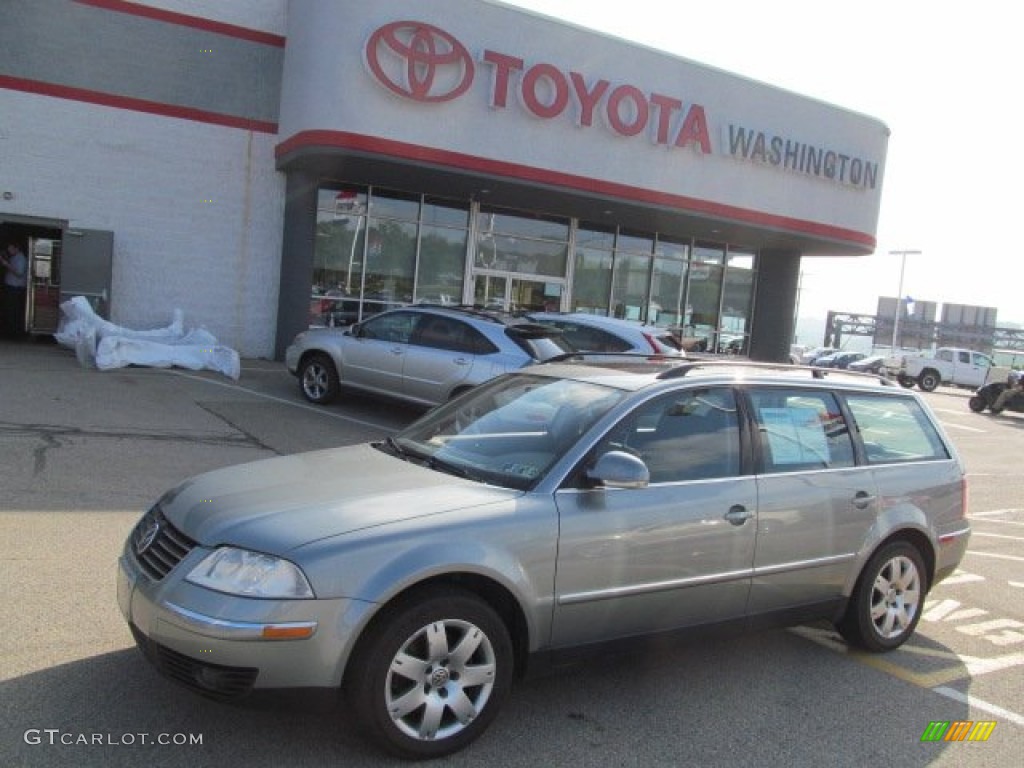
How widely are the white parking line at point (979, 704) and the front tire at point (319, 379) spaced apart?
28.2ft

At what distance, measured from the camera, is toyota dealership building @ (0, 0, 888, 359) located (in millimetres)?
14383

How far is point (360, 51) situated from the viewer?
45.6ft

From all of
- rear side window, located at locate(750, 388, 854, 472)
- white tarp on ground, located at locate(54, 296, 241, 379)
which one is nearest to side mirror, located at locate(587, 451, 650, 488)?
rear side window, located at locate(750, 388, 854, 472)

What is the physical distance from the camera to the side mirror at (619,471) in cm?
359

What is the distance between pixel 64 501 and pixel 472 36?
1134 centimetres

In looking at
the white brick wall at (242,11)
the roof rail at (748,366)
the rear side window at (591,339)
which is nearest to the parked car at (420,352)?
the rear side window at (591,339)

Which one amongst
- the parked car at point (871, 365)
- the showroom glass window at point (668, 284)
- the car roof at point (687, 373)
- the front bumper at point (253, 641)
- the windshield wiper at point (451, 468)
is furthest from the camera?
the parked car at point (871, 365)

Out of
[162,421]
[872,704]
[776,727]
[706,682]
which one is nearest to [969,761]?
[872,704]

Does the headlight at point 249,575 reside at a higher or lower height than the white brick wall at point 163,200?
lower

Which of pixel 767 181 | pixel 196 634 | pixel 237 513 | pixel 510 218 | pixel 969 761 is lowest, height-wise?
pixel 969 761

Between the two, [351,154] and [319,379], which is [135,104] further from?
[319,379]

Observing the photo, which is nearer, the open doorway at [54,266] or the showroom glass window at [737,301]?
the open doorway at [54,266]

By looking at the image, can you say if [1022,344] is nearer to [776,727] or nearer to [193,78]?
[193,78]

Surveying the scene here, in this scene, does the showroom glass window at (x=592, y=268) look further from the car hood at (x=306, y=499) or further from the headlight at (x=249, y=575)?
the headlight at (x=249, y=575)
